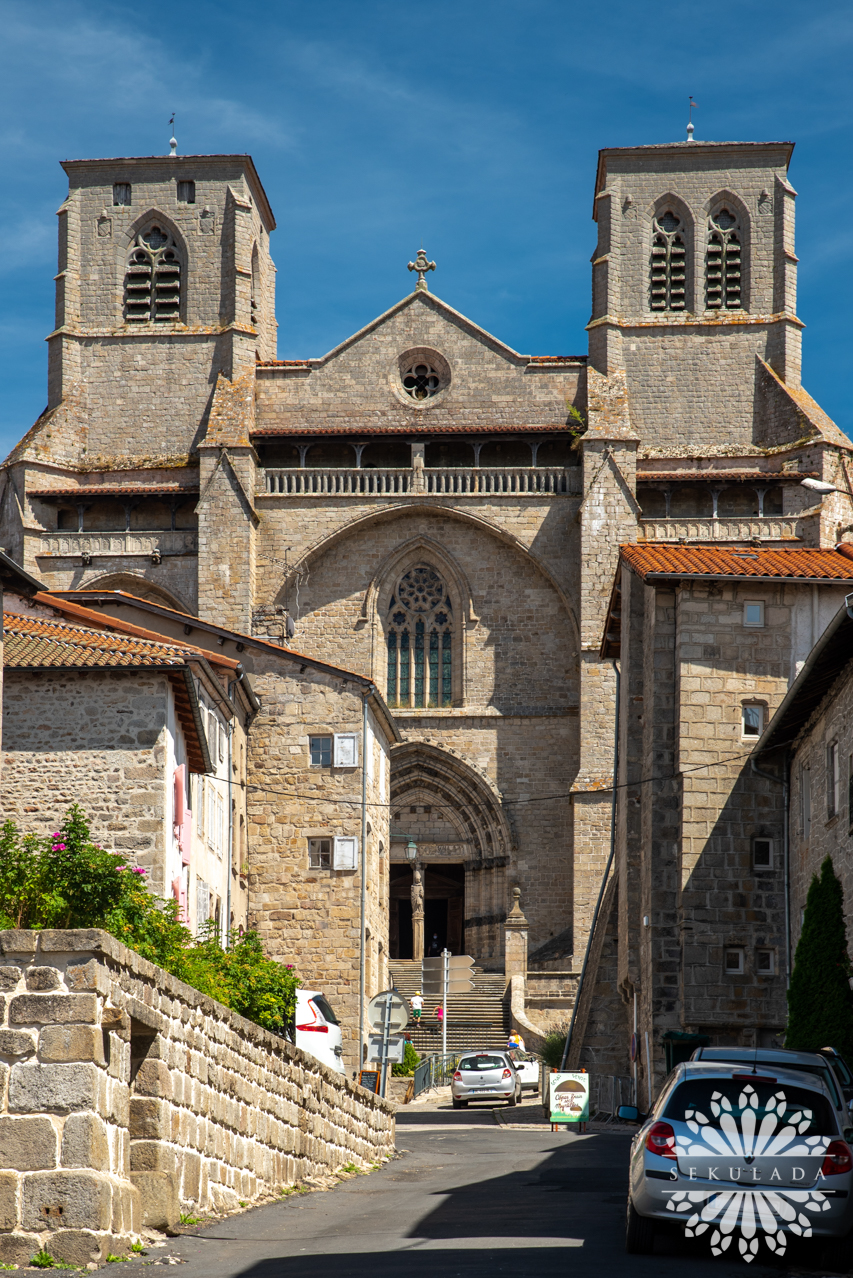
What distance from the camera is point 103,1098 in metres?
8.97

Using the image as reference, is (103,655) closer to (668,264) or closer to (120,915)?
(120,915)

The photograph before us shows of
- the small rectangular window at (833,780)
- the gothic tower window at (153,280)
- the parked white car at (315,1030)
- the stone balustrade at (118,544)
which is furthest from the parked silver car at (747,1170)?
the gothic tower window at (153,280)

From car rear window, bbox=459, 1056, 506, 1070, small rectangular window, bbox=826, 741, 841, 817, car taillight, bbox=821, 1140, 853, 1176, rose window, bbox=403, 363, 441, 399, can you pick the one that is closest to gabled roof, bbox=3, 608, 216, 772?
car rear window, bbox=459, 1056, 506, 1070

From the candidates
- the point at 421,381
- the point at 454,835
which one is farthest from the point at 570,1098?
the point at 421,381

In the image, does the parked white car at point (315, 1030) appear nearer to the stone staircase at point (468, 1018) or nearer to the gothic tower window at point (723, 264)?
the stone staircase at point (468, 1018)

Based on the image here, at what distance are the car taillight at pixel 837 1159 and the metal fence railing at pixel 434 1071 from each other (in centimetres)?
2354

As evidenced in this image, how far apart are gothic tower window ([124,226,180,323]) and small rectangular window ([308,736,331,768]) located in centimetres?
1682

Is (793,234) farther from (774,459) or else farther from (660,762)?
(660,762)

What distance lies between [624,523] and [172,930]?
26951 mm

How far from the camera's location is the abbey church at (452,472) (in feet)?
140

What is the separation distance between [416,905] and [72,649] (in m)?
20.7

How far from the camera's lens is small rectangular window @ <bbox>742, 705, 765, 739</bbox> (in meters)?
25.5

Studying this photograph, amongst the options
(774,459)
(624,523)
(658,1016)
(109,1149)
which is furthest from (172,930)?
(774,459)

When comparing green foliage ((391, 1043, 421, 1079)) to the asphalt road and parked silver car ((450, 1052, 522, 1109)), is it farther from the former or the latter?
the asphalt road
